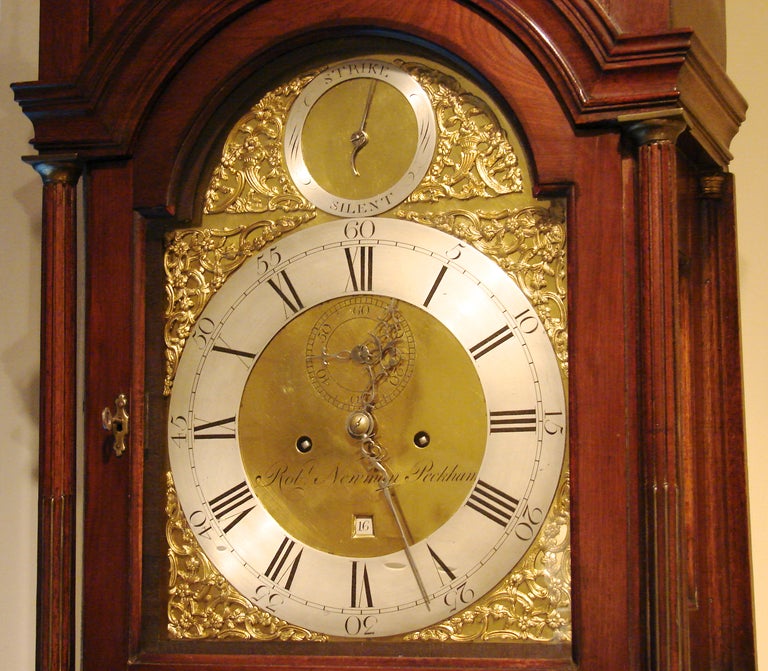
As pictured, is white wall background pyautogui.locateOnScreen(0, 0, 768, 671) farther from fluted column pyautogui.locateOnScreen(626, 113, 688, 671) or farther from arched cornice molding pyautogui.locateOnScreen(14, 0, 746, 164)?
fluted column pyautogui.locateOnScreen(626, 113, 688, 671)

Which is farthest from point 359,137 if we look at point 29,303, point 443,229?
point 29,303

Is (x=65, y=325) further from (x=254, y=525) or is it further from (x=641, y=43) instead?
(x=641, y=43)

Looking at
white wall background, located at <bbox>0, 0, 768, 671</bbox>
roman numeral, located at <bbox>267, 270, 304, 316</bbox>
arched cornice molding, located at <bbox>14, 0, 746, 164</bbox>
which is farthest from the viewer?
white wall background, located at <bbox>0, 0, 768, 671</bbox>

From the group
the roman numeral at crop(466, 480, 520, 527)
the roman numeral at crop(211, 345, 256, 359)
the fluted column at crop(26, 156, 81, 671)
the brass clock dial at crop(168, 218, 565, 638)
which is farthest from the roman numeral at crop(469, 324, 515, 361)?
the fluted column at crop(26, 156, 81, 671)

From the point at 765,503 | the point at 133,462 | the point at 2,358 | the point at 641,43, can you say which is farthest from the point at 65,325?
the point at 765,503

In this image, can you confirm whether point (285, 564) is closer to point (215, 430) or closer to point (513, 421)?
point (215, 430)

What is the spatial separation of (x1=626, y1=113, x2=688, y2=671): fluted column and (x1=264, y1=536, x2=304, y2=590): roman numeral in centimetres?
41

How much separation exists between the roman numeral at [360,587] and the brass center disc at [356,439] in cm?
2

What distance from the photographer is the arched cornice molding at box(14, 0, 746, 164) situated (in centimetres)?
135

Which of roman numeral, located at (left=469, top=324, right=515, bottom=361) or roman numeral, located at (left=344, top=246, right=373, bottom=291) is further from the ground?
roman numeral, located at (left=344, top=246, right=373, bottom=291)

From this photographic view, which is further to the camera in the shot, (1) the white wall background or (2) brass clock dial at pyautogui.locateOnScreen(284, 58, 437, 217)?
(1) the white wall background

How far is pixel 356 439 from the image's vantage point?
4.64 ft

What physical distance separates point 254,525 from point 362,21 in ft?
2.01

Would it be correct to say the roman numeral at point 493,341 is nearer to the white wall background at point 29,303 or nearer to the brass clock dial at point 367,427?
the brass clock dial at point 367,427
